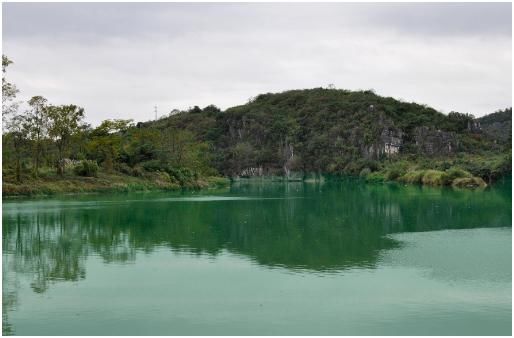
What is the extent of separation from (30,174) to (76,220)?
19.6m

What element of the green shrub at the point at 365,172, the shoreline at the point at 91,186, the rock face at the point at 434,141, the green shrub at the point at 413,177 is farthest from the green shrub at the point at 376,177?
the rock face at the point at 434,141

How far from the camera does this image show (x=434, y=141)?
12019cm

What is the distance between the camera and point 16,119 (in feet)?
144

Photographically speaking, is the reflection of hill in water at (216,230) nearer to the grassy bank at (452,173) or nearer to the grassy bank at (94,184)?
the grassy bank at (94,184)

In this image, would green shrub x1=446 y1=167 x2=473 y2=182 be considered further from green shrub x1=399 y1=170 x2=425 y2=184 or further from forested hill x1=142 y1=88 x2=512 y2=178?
forested hill x1=142 y1=88 x2=512 y2=178

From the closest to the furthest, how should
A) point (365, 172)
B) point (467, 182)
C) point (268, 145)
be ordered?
point (467, 182) → point (365, 172) → point (268, 145)

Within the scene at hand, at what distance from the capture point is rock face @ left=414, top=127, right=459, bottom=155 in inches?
4628

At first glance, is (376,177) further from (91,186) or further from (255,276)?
(255,276)

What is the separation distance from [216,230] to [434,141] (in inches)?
4045

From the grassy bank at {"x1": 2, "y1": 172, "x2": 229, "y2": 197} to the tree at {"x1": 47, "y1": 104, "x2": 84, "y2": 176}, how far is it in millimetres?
2118

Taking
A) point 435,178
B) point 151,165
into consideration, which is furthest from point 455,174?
point 151,165

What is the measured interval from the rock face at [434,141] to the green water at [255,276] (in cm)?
9388

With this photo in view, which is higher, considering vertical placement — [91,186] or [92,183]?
[92,183]

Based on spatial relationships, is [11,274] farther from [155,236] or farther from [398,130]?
[398,130]
